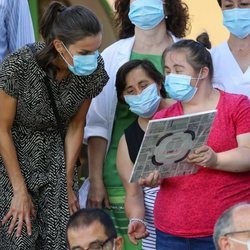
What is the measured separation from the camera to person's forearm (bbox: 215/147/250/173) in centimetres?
407

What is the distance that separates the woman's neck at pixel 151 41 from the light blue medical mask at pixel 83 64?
0.71 metres

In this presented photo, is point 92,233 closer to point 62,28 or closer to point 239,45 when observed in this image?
point 62,28

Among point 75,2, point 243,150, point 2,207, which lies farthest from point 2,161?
point 75,2

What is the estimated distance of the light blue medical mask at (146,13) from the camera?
16.3 feet

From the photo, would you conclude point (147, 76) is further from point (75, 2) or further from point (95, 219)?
point (75, 2)

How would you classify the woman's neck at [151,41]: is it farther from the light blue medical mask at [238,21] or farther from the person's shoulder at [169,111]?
the person's shoulder at [169,111]

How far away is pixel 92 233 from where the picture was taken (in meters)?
3.96

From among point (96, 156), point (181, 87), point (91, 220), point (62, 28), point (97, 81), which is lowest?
point (96, 156)

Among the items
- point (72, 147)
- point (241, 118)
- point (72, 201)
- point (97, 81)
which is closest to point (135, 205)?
point (72, 201)

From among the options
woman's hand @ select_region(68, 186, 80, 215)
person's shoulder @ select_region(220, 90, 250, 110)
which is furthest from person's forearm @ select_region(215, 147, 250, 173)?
woman's hand @ select_region(68, 186, 80, 215)

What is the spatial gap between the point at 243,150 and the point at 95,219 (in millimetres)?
738

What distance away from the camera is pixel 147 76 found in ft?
15.6

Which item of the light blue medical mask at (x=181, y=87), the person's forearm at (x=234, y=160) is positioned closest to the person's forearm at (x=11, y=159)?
the light blue medical mask at (x=181, y=87)

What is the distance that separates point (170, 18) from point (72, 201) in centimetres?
123
